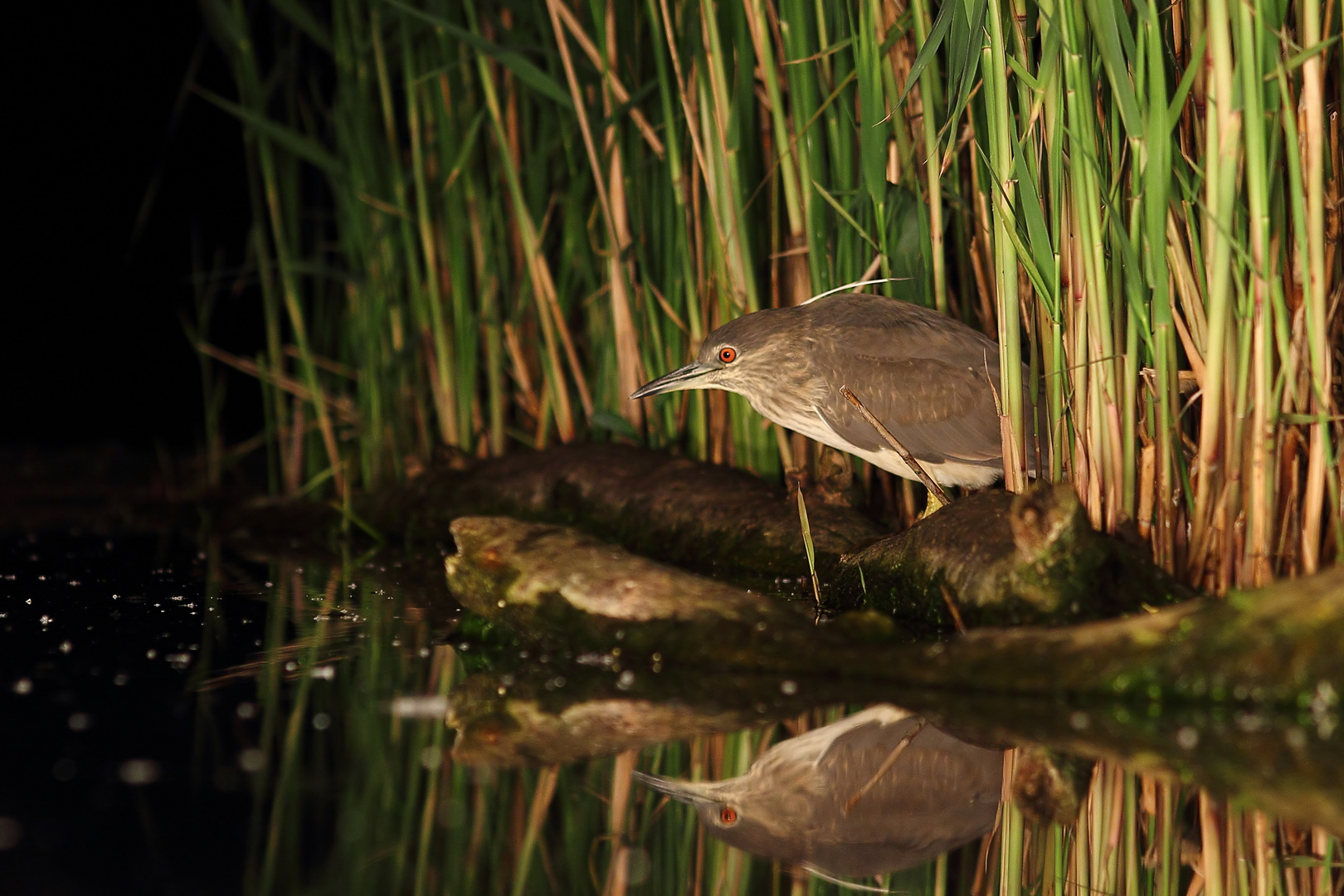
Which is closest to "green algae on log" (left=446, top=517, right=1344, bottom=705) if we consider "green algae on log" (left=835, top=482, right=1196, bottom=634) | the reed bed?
"green algae on log" (left=835, top=482, right=1196, bottom=634)

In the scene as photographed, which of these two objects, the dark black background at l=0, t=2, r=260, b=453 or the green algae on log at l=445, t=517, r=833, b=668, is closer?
the green algae on log at l=445, t=517, r=833, b=668

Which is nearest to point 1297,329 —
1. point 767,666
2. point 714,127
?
point 767,666

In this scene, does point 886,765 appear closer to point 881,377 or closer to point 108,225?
point 881,377

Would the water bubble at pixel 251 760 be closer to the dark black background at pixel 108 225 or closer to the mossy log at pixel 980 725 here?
the mossy log at pixel 980 725

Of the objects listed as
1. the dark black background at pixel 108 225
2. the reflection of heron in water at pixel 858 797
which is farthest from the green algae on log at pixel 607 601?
the dark black background at pixel 108 225

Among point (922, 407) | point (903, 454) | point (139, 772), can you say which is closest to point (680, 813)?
point (139, 772)

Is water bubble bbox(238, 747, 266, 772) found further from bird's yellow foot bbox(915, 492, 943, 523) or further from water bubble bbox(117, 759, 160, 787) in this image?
bird's yellow foot bbox(915, 492, 943, 523)

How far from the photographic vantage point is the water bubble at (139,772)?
2084 millimetres

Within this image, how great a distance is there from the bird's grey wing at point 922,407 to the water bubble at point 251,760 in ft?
6.53

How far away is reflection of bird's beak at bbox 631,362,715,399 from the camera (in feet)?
13.2

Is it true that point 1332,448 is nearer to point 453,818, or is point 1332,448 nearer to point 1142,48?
point 1142,48

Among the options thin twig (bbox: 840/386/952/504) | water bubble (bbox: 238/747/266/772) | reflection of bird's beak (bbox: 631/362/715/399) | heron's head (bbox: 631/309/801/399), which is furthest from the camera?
reflection of bird's beak (bbox: 631/362/715/399)

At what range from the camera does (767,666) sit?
2.74 metres

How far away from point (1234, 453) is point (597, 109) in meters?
2.44
